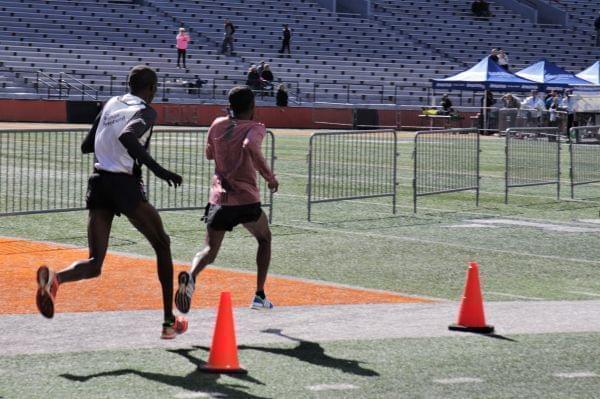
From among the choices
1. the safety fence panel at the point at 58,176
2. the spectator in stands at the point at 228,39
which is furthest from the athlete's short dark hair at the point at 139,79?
the spectator in stands at the point at 228,39

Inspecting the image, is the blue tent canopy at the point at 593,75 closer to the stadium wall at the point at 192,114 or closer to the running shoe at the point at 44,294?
the stadium wall at the point at 192,114

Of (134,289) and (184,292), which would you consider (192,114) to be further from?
(184,292)

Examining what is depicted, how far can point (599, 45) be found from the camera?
195 feet

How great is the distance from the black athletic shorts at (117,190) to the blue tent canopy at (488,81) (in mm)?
31175

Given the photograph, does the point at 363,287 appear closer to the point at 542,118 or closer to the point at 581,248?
the point at 581,248

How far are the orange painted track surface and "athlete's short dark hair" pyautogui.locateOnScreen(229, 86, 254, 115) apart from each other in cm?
155

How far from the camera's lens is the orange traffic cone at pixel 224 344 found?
7574 millimetres

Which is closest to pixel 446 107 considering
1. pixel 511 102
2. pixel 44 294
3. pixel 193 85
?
pixel 511 102

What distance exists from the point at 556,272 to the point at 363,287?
2.28m

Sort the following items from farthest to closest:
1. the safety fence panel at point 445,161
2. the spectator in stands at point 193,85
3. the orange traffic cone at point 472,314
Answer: the spectator in stands at point 193,85, the safety fence panel at point 445,161, the orange traffic cone at point 472,314

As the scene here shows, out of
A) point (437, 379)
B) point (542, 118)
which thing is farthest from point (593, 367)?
point (542, 118)

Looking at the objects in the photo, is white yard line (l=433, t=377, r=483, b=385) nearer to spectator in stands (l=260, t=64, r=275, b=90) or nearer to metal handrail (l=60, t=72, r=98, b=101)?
metal handrail (l=60, t=72, r=98, b=101)

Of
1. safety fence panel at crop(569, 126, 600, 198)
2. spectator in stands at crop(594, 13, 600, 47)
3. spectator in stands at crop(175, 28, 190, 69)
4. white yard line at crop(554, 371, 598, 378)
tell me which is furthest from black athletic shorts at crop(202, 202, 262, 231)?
spectator in stands at crop(594, 13, 600, 47)

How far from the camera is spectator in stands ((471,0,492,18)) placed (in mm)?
59688
